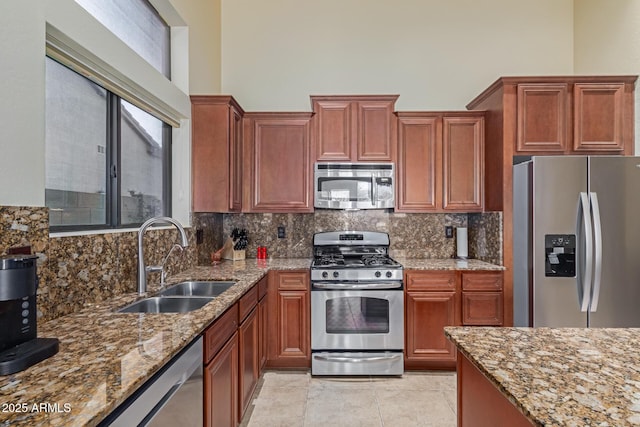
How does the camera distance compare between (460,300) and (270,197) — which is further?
(270,197)

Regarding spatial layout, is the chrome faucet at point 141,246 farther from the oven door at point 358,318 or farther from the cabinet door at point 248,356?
the oven door at point 358,318

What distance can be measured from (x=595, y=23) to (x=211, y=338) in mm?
4385

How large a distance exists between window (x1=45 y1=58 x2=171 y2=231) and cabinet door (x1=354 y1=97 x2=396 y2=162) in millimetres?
1786

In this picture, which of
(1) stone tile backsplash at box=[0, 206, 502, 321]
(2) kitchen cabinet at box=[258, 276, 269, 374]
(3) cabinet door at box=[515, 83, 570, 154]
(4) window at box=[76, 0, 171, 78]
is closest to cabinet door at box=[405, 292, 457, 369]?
(1) stone tile backsplash at box=[0, 206, 502, 321]

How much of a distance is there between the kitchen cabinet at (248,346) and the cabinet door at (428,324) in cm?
130

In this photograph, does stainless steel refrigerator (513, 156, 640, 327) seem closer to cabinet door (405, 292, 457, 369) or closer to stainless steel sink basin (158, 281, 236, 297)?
cabinet door (405, 292, 457, 369)

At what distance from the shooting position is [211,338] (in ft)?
5.35

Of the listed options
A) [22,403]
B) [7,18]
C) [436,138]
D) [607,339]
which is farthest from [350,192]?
[22,403]

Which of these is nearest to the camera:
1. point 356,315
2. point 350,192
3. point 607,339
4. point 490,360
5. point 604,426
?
point 604,426

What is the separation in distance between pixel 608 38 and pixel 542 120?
121 centimetres

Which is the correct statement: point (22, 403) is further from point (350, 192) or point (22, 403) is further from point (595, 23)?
point (595, 23)

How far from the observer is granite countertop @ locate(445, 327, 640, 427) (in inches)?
29.8

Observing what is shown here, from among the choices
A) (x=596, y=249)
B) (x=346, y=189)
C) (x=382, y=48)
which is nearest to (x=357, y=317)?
(x=346, y=189)

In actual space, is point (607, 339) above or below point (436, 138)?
below
